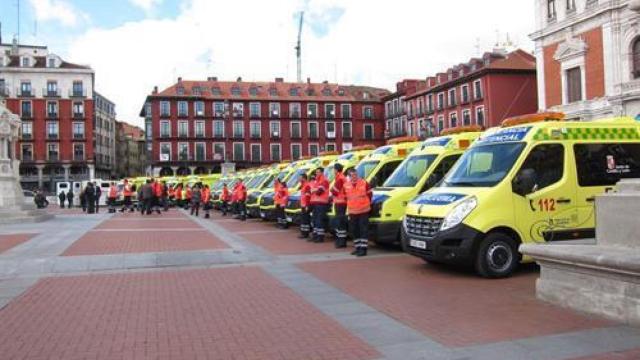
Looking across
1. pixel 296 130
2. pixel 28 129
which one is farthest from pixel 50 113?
pixel 296 130

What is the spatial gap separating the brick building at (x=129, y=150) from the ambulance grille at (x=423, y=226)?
108 meters

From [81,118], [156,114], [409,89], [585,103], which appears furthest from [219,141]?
[585,103]

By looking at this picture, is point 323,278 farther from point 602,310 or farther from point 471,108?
point 471,108

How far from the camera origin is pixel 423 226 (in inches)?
378

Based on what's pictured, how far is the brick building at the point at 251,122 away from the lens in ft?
277

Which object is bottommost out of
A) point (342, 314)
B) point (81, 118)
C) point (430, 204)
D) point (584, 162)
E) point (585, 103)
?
point (342, 314)

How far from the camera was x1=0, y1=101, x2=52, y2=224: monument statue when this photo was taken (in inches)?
884

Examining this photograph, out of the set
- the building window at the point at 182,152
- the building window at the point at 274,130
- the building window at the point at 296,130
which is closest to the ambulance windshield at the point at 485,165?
the building window at the point at 182,152

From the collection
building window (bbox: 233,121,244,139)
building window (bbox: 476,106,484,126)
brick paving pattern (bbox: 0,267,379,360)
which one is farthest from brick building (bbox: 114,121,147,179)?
Result: brick paving pattern (bbox: 0,267,379,360)

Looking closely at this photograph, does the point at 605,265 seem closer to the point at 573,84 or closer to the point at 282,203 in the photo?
the point at 282,203

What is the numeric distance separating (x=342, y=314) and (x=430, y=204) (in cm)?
325

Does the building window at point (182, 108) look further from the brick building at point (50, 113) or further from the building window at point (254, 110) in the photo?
the brick building at point (50, 113)

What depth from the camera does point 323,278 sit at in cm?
959

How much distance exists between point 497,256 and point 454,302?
200cm
